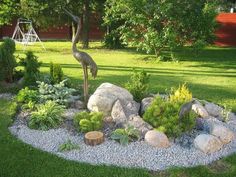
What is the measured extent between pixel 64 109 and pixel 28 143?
1.44 meters

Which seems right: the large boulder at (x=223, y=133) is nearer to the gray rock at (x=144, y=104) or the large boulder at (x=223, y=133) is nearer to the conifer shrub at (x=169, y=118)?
the conifer shrub at (x=169, y=118)

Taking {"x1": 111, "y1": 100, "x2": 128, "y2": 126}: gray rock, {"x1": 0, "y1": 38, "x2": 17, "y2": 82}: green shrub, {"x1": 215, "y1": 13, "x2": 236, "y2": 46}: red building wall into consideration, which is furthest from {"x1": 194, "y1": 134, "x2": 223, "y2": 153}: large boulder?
{"x1": 215, "y1": 13, "x2": 236, "y2": 46}: red building wall

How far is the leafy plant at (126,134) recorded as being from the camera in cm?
641

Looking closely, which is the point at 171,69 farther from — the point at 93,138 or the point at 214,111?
the point at 93,138

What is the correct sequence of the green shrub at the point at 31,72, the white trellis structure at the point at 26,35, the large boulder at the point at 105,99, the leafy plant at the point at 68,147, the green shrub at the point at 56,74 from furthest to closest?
the white trellis structure at the point at 26,35, the green shrub at the point at 31,72, the green shrub at the point at 56,74, the large boulder at the point at 105,99, the leafy plant at the point at 68,147

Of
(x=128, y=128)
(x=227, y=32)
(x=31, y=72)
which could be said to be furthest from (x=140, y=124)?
(x=227, y=32)

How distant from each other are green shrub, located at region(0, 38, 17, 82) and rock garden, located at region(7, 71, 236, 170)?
171 centimetres

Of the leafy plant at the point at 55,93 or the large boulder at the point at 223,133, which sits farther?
the leafy plant at the point at 55,93

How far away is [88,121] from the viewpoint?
671 cm

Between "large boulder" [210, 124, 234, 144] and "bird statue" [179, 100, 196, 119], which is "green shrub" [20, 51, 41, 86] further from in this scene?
"large boulder" [210, 124, 234, 144]

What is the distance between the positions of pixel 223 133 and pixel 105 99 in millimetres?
2122

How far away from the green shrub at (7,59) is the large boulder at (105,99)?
281cm

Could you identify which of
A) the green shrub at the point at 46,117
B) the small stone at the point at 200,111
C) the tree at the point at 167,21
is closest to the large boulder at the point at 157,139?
the small stone at the point at 200,111

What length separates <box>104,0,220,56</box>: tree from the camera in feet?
50.4
